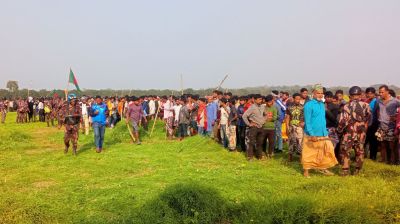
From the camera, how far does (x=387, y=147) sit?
30.3 ft

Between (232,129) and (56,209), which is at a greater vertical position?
(232,129)

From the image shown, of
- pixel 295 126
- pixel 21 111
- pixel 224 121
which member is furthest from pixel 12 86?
pixel 295 126

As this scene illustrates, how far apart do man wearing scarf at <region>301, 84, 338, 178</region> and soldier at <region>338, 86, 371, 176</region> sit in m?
0.29

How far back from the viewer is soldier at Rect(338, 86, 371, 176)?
7879 mm

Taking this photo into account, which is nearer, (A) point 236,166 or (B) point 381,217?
(B) point 381,217

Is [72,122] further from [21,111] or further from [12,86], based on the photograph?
[12,86]

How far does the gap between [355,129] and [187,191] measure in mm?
4114

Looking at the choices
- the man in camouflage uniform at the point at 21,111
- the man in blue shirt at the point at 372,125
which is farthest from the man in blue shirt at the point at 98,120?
the man in camouflage uniform at the point at 21,111

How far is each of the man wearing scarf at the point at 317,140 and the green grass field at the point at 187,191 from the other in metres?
0.30

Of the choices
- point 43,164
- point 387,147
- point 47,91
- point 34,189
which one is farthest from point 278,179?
point 47,91

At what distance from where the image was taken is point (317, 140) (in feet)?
26.0

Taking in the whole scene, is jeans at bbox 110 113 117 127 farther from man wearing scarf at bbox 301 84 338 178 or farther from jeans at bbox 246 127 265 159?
man wearing scarf at bbox 301 84 338 178

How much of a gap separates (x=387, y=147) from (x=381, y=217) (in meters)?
4.53

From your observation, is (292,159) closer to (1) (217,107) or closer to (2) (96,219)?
(1) (217,107)
